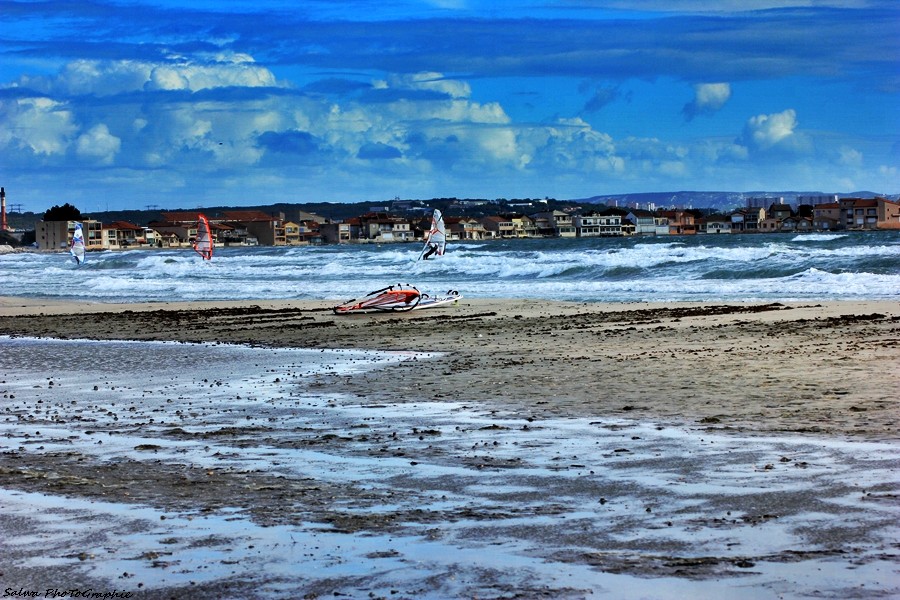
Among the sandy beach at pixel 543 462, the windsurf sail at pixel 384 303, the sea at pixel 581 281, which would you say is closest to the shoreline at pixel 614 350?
the sandy beach at pixel 543 462

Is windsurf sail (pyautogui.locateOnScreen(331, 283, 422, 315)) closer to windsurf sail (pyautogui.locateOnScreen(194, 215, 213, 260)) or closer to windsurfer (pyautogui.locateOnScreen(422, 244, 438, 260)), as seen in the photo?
windsurfer (pyautogui.locateOnScreen(422, 244, 438, 260))

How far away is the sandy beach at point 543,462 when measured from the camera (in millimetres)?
5754

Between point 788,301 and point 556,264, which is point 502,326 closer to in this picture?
point 788,301

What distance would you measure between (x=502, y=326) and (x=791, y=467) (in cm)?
1583

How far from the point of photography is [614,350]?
1769 cm

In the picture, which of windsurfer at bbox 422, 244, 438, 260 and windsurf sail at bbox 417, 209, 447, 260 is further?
windsurfer at bbox 422, 244, 438, 260

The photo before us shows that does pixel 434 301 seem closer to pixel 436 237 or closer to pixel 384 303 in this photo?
pixel 384 303

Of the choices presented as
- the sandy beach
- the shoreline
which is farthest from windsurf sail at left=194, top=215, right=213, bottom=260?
the sandy beach

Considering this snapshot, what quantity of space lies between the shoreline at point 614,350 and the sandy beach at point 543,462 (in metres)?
0.07

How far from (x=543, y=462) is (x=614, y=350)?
9.20 metres

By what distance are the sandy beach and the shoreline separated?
7 cm

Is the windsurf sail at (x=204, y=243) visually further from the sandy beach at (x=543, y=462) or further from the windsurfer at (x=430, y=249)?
the sandy beach at (x=543, y=462)

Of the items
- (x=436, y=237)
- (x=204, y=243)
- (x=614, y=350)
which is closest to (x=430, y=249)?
(x=436, y=237)

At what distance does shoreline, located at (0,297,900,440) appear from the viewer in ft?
37.2
